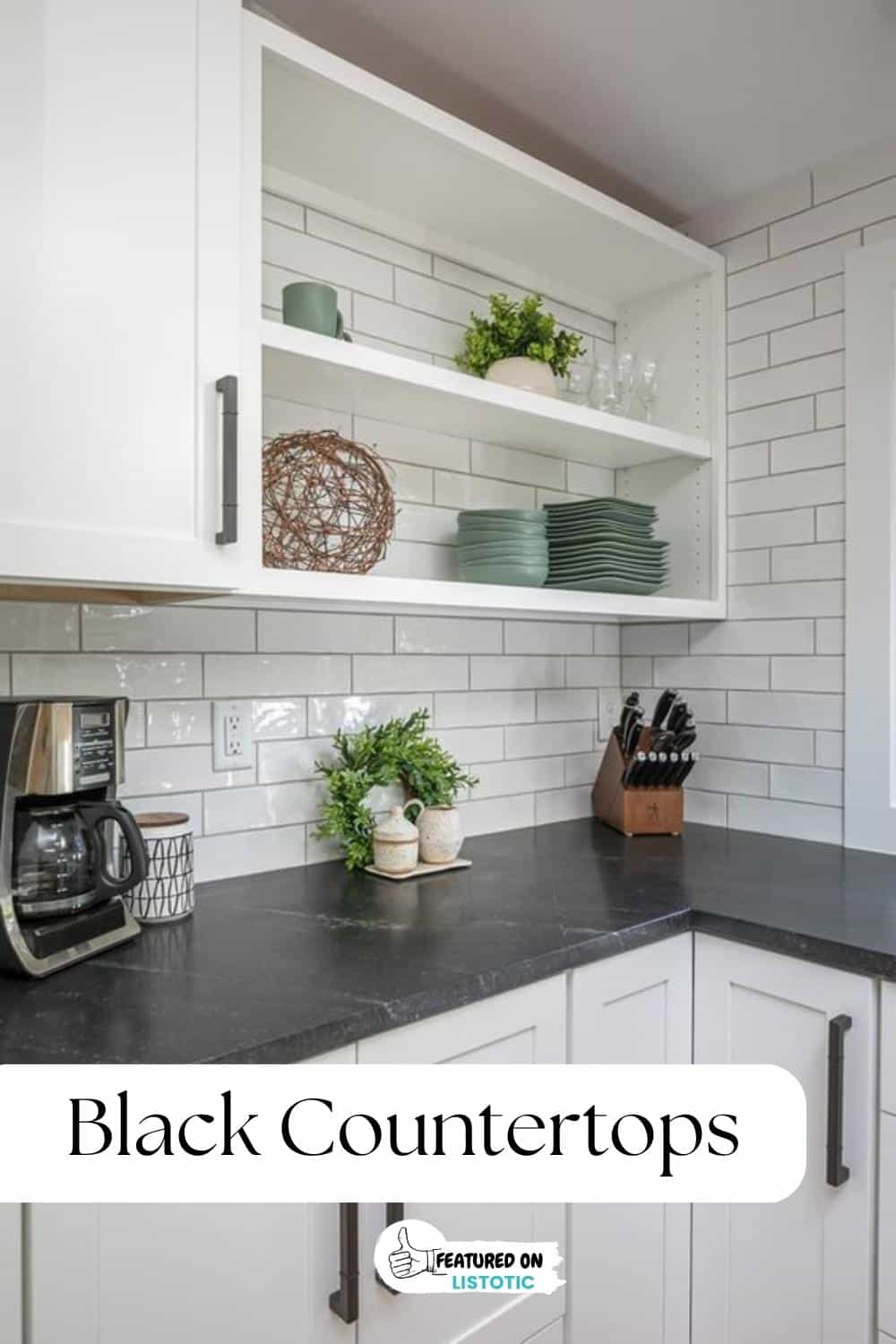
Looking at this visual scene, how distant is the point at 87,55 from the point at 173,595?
719 mm

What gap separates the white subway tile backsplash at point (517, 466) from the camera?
6.85 ft

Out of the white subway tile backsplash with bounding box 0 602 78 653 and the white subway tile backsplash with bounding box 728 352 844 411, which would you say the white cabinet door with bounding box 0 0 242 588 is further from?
the white subway tile backsplash with bounding box 728 352 844 411

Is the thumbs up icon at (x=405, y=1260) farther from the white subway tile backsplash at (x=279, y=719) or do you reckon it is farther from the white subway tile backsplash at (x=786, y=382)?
the white subway tile backsplash at (x=786, y=382)

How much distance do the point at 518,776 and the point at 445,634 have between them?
402mm

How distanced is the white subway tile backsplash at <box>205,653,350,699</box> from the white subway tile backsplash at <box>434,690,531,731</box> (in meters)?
0.26

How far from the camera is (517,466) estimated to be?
2164 mm

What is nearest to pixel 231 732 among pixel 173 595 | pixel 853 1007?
pixel 173 595

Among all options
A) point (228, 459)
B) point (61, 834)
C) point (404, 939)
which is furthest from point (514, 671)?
point (61, 834)

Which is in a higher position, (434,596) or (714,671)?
(434,596)

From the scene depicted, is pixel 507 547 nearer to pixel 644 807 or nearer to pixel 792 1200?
Result: pixel 644 807

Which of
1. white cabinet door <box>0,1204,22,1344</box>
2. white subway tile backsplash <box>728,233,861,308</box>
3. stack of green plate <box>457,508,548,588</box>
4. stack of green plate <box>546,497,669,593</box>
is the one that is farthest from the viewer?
white subway tile backsplash <box>728,233,861,308</box>

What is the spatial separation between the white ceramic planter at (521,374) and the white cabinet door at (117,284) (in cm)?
65

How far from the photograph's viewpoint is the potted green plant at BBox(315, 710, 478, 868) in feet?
5.78

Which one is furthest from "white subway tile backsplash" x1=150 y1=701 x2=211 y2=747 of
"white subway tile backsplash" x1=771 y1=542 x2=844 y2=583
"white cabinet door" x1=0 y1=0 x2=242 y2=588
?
"white subway tile backsplash" x1=771 y1=542 x2=844 y2=583
